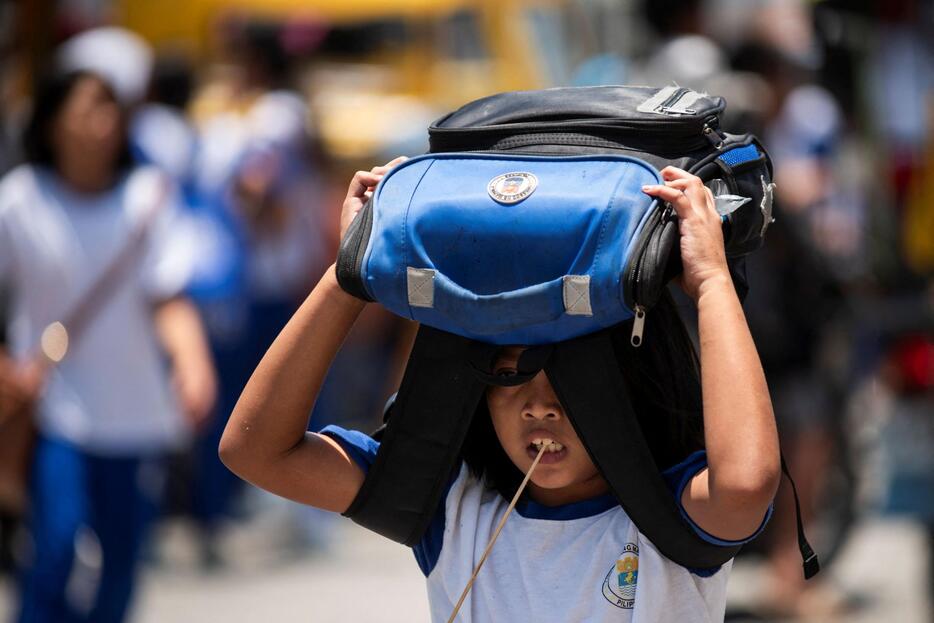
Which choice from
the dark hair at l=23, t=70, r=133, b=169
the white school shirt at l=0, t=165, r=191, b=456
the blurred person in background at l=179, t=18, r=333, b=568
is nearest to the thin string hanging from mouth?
the white school shirt at l=0, t=165, r=191, b=456

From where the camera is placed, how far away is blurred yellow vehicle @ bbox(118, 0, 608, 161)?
11.2 meters

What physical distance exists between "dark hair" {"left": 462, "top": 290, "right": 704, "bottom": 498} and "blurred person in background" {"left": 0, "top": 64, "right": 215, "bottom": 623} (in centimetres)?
266

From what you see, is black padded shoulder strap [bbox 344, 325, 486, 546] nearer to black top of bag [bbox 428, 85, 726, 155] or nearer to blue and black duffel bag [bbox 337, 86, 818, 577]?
blue and black duffel bag [bbox 337, 86, 818, 577]

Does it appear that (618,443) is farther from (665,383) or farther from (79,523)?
(79,523)

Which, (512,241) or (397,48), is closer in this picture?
(512,241)

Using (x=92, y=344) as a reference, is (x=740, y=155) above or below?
above

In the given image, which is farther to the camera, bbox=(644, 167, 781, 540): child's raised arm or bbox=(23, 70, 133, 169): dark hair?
bbox=(23, 70, 133, 169): dark hair

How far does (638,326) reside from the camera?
2455 millimetres

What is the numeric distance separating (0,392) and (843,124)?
4999 mm

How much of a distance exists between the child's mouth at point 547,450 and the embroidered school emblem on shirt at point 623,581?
18 centimetres

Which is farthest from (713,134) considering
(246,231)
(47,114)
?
(246,231)

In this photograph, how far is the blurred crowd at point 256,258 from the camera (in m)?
5.15

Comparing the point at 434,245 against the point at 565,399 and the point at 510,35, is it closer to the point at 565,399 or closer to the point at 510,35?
the point at 565,399

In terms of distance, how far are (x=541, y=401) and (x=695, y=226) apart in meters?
0.40
